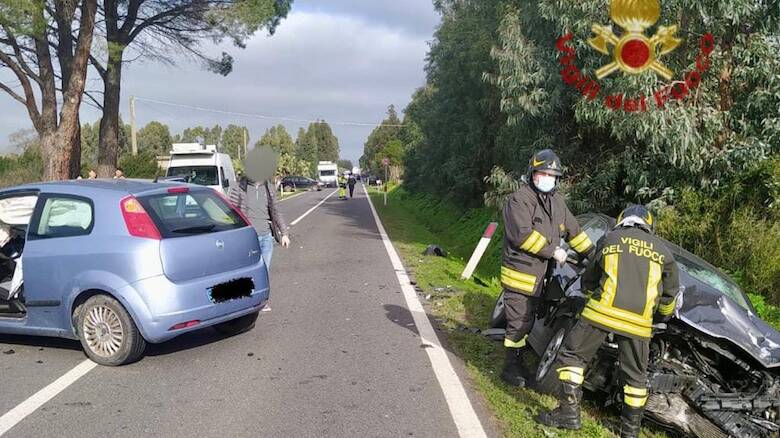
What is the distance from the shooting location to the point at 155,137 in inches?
3880

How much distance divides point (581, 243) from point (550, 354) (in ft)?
2.93

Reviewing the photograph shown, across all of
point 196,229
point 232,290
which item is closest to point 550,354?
point 232,290

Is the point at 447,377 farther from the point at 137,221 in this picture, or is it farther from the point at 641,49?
the point at 641,49

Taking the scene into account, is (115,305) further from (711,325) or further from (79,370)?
(711,325)

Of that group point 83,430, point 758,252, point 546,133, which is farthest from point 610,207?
Answer: point 83,430

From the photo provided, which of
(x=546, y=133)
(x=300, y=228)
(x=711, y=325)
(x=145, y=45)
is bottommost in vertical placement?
(x=300, y=228)

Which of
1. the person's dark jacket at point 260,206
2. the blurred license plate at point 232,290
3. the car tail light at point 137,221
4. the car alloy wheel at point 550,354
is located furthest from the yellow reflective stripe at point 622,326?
the person's dark jacket at point 260,206

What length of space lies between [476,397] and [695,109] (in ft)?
19.6

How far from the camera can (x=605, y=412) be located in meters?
4.60

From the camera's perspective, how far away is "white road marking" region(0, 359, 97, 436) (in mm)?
4207

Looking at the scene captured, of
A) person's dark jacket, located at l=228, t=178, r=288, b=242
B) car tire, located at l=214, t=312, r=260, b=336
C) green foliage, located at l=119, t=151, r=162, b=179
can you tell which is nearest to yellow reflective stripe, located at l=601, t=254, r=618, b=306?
car tire, located at l=214, t=312, r=260, b=336

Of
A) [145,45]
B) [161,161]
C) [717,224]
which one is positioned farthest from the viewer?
[161,161]

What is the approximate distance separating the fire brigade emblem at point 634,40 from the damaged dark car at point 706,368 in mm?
4745

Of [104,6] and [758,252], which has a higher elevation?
[104,6]
